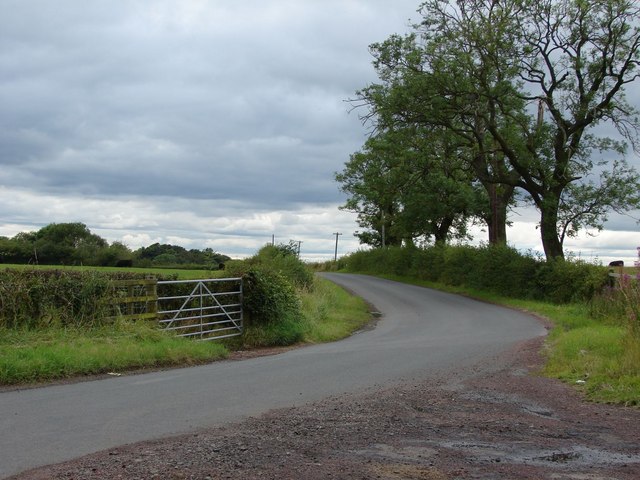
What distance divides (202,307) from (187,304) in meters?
0.63

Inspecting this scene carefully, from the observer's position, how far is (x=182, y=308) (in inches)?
722

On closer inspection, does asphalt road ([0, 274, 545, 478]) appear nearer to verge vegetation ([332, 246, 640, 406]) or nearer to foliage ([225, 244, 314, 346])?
foliage ([225, 244, 314, 346])

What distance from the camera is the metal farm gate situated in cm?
1825

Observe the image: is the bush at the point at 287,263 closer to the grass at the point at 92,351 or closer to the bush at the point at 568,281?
the bush at the point at 568,281

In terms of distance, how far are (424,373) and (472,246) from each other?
3268 centimetres

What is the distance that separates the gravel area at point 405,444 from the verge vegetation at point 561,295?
168 centimetres

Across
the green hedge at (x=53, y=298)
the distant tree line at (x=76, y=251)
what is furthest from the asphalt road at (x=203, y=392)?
the distant tree line at (x=76, y=251)

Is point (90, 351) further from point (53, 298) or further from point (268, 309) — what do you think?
point (268, 309)

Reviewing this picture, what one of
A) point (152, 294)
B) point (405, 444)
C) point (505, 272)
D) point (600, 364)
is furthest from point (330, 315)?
point (405, 444)

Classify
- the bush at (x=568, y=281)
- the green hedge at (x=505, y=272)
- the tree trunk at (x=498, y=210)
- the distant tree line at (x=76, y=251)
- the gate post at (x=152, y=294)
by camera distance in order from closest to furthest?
the gate post at (x=152, y=294) → the bush at (x=568, y=281) → the green hedge at (x=505, y=272) → the distant tree line at (x=76, y=251) → the tree trunk at (x=498, y=210)

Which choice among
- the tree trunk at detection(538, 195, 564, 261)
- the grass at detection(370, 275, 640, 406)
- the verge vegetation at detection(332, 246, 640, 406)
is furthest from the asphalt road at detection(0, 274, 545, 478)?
the tree trunk at detection(538, 195, 564, 261)

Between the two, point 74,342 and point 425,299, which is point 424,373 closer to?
point 74,342

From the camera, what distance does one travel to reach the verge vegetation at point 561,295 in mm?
11477

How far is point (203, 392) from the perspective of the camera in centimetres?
1061
